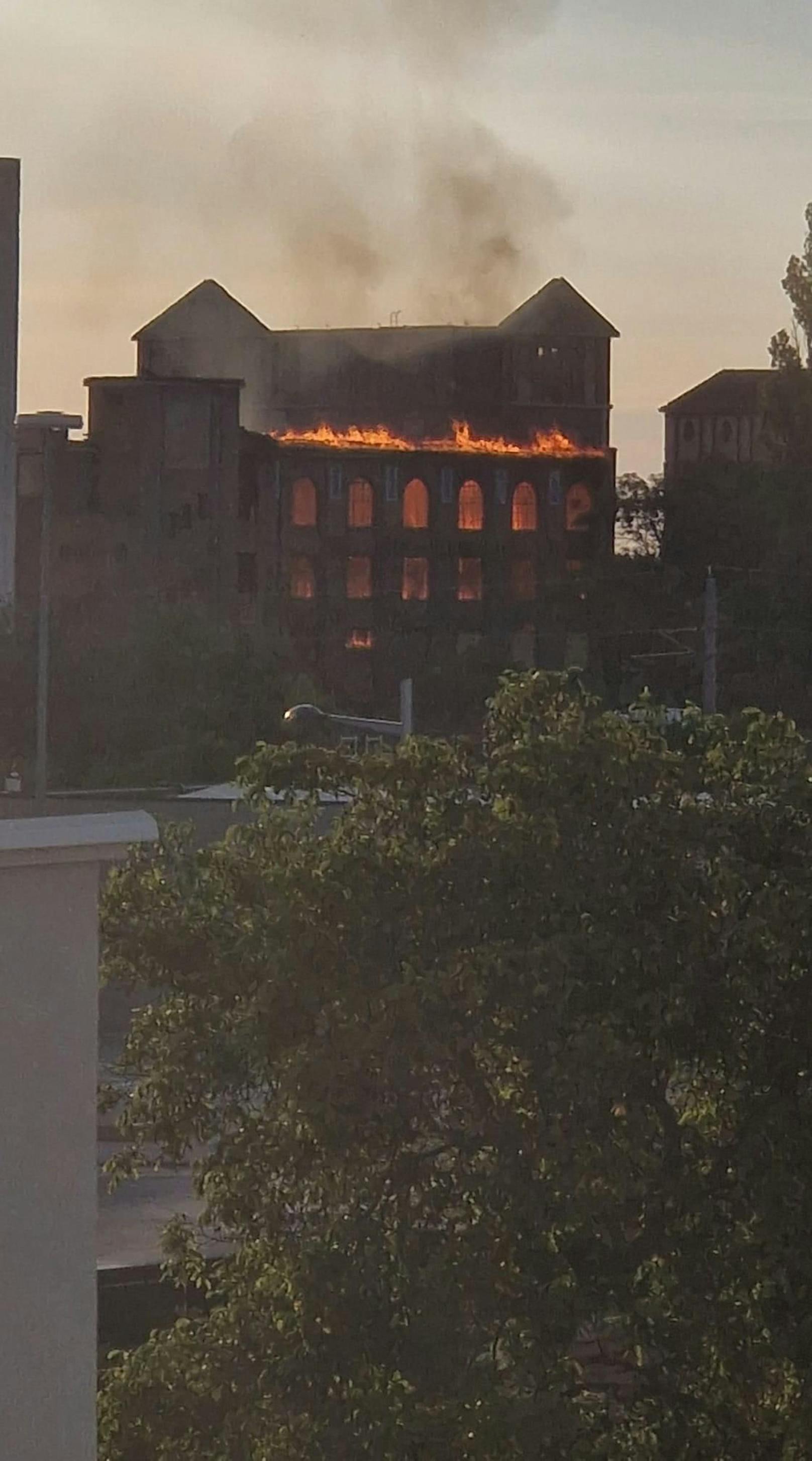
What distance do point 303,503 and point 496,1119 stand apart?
58395 millimetres

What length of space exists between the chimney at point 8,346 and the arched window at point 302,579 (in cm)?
4340

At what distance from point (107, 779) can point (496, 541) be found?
114 feet

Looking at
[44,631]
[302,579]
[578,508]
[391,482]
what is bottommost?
[44,631]

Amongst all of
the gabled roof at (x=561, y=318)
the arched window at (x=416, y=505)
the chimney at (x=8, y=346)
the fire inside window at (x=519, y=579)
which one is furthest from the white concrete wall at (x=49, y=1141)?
the gabled roof at (x=561, y=318)

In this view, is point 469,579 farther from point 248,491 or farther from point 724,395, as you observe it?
point 724,395

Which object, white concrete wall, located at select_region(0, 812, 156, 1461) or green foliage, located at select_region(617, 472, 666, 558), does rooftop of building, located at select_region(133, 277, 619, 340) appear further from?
white concrete wall, located at select_region(0, 812, 156, 1461)

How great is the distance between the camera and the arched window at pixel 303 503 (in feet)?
216

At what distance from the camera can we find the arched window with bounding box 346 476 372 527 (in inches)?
2635

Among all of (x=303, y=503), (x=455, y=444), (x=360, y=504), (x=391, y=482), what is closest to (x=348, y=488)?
(x=360, y=504)

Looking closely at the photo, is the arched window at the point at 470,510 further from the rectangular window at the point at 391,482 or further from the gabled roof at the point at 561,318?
the gabled roof at the point at 561,318

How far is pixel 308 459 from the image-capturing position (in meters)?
66.6

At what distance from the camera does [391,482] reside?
6806 cm

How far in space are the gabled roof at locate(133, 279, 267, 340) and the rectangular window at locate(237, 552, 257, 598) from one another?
22.2 metres

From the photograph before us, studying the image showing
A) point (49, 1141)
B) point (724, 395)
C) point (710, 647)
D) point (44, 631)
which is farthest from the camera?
point (724, 395)
